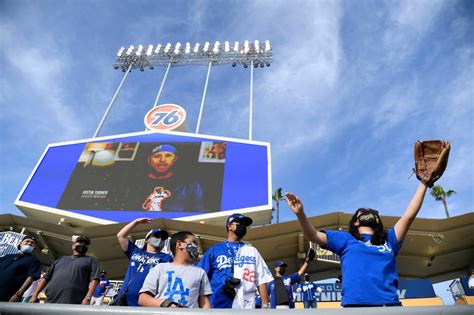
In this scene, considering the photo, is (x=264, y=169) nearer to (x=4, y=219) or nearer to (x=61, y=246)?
(x=61, y=246)

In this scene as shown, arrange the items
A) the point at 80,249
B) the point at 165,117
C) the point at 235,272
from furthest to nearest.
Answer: the point at 165,117 < the point at 80,249 < the point at 235,272

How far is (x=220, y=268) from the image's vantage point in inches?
110

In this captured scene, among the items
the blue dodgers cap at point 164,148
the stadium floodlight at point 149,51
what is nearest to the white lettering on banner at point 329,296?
the blue dodgers cap at point 164,148

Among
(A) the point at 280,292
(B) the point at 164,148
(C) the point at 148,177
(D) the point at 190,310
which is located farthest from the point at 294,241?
(D) the point at 190,310

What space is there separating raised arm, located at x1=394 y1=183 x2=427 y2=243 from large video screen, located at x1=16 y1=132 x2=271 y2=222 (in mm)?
9783

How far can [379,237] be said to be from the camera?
2.31 m

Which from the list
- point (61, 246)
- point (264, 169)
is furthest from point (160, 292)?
point (61, 246)

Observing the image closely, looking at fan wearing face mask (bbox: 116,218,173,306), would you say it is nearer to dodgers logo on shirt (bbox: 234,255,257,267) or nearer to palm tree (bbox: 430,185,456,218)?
dodgers logo on shirt (bbox: 234,255,257,267)

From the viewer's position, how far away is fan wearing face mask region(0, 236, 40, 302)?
Answer: 3842 mm

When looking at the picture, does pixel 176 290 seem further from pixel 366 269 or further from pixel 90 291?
pixel 90 291

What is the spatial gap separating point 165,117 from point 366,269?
16.9 m

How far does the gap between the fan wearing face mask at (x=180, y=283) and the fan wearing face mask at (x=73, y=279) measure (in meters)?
1.70

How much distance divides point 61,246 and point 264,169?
908 cm

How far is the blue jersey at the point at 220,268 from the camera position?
264 cm
